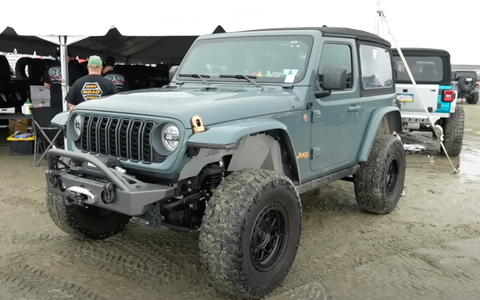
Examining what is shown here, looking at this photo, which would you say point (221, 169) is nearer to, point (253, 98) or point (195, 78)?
point (253, 98)

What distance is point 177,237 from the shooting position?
433 centimetres

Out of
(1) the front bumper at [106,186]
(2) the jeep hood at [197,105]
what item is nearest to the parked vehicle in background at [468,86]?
(2) the jeep hood at [197,105]

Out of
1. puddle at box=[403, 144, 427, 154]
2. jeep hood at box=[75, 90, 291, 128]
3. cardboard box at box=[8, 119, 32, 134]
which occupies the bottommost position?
puddle at box=[403, 144, 427, 154]

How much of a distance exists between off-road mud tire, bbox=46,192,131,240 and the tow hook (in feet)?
2.61

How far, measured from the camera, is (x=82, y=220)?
3924 millimetres

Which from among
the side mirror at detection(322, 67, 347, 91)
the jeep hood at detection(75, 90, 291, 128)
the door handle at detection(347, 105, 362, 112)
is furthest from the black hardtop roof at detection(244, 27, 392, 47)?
the jeep hood at detection(75, 90, 291, 128)

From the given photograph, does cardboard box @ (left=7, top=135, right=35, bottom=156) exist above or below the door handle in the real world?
below

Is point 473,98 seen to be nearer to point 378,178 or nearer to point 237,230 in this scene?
point 378,178

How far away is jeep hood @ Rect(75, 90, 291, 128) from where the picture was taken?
302 centimetres

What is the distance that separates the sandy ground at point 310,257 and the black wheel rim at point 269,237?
0.27m

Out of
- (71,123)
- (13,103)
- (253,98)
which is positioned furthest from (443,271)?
(13,103)

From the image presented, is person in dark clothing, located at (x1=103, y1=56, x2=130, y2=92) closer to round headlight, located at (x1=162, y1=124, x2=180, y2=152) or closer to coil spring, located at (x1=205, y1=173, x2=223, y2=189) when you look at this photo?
coil spring, located at (x1=205, y1=173, x2=223, y2=189)

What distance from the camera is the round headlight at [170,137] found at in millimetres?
2961

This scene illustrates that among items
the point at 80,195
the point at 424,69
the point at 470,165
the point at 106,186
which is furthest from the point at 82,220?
the point at 424,69
